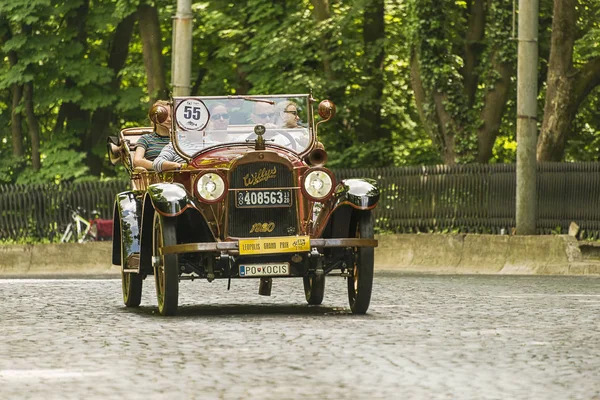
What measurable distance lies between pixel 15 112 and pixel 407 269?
16.9 meters

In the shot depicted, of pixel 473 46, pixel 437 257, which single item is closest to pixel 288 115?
pixel 437 257

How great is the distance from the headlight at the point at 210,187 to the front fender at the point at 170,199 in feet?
0.41

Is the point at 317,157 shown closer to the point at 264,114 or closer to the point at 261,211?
the point at 264,114

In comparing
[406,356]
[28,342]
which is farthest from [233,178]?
[406,356]

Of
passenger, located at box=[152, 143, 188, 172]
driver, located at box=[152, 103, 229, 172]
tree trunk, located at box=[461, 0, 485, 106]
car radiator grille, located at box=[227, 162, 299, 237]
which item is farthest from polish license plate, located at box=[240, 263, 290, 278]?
tree trunk, located at box=[461, 0, 485, 106]

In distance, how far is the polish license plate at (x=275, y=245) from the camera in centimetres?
1296

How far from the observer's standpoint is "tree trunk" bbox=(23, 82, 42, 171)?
38.3 m

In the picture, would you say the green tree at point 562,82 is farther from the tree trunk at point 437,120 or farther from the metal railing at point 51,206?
the metal railing at point 51,206

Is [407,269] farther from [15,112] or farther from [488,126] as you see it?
[15,112]

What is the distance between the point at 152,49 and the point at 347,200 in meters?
24.1

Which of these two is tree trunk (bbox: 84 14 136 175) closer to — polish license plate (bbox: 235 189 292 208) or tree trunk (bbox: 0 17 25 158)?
tree trunk (bbox: 0 17 25 158)

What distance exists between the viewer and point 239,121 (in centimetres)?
1441

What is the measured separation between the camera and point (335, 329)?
11617 mm

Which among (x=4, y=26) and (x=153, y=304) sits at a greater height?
(x=4, y=26)
